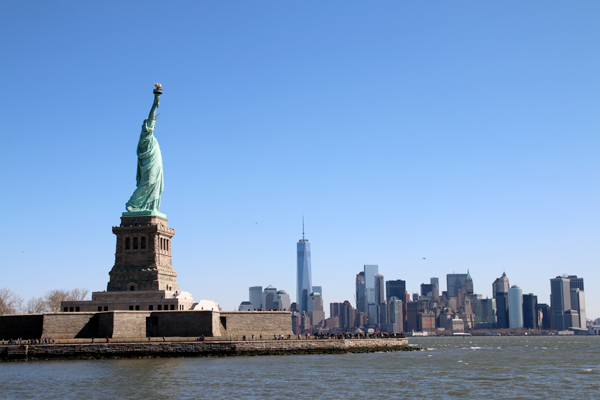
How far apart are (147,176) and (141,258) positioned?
1061 cm

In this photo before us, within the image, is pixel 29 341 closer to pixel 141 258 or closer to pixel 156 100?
pixel 141 258

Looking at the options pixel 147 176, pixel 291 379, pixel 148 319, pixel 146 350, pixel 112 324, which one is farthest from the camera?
pixel 147 176

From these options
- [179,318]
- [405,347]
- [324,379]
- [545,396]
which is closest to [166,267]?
[179,318]

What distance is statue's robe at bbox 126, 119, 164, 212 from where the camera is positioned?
89.8 meters

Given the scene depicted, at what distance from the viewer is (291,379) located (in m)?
→ 53.6

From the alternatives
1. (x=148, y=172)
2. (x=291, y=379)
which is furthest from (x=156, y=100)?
(x=291, y=379)


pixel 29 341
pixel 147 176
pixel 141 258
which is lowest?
pixel 29 341

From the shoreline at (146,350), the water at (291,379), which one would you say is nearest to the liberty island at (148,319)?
the shoreline at (146,350)

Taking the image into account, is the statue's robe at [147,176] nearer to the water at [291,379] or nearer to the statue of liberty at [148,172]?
the statue of liberty at [148,172]

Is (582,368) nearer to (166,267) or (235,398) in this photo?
(235,398)

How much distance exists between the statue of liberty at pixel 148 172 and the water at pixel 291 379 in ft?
84.2

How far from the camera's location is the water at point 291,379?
154ft

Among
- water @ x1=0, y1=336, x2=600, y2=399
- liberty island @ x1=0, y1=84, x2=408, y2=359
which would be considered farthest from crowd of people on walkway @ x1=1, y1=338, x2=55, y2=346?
water @ x1=0, y1=336, x2=600, y2=399

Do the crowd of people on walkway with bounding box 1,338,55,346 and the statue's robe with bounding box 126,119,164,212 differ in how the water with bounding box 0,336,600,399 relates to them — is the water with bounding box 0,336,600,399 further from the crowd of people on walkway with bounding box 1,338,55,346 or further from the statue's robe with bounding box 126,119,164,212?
the statue's robe with bounding box 126,119,164,212
